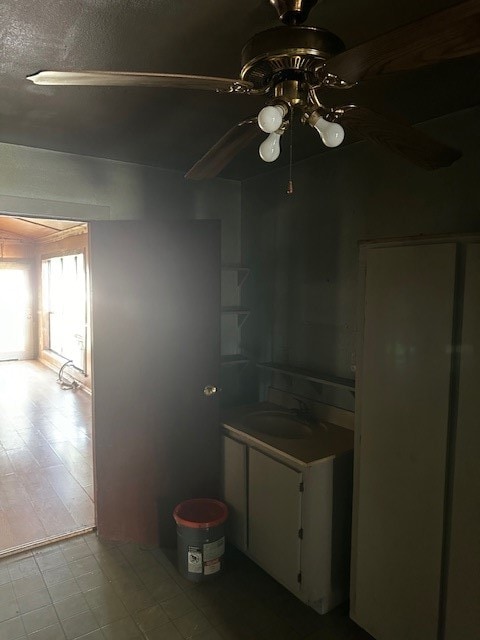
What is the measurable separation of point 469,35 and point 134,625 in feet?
8.93

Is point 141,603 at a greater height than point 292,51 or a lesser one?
lesser

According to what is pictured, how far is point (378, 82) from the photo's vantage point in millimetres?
1929

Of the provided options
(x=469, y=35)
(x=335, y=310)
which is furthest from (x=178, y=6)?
(x=335, y=310)

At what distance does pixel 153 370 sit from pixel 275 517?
1.19 metres

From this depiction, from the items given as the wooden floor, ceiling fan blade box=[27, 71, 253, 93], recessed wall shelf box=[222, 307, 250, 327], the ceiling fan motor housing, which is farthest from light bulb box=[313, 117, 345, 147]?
the wooden floor

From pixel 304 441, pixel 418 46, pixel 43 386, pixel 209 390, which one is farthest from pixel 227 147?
pixel 43 386

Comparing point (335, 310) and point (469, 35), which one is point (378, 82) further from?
point (335, 310)

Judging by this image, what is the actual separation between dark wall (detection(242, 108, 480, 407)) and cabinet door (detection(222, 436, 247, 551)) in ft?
2.16

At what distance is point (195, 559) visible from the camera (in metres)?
2.64

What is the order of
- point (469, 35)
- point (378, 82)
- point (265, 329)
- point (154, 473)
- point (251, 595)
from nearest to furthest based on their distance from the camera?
point (469, 35) < point (378, 82) < point (251, 595) < point (154, 473) < point (265, 329)

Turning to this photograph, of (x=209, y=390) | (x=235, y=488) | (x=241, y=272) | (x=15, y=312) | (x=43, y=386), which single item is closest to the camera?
(x=235, y=488)

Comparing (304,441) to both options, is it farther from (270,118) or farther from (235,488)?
(270,118)

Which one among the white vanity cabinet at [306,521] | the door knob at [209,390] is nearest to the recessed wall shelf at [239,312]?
the door knob at [209,390]

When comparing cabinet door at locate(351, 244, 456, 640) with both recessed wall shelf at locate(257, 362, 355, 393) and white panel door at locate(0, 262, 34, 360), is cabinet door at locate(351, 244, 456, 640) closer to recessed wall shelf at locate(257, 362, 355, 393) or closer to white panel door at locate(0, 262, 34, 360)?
recessed wall shelf at locate(257, 362, 355, 393)
